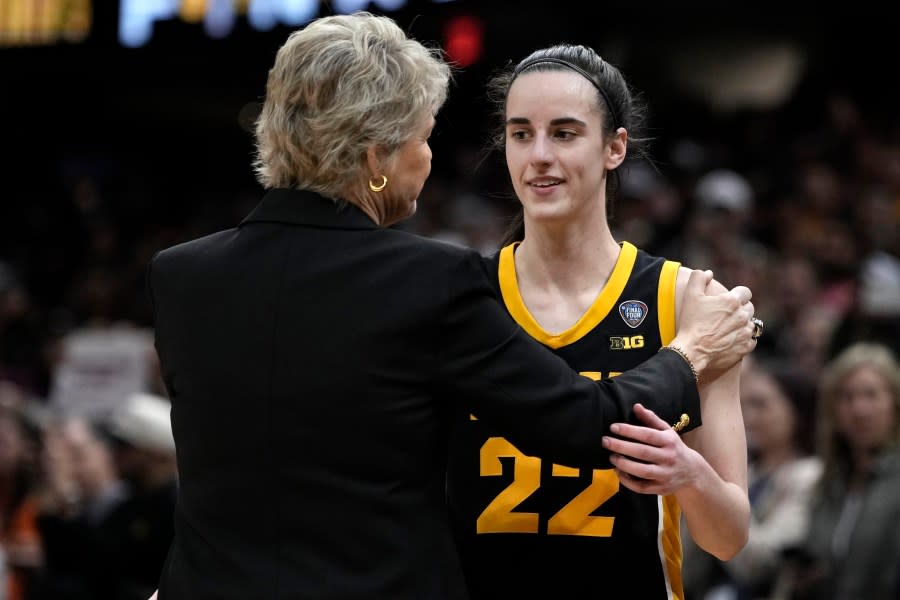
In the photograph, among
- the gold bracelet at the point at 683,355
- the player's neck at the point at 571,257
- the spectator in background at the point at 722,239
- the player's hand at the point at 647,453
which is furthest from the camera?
the spectator in background at the point at 722,239

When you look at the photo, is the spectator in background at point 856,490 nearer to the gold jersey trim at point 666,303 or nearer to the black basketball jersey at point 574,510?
the black basketball jersey at point 574,510

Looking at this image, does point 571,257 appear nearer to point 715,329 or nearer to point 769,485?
point 715,329

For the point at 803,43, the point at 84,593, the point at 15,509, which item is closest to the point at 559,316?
the point at 84,593

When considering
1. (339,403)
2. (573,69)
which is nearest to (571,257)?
(573,69)

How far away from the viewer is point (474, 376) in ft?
8.40

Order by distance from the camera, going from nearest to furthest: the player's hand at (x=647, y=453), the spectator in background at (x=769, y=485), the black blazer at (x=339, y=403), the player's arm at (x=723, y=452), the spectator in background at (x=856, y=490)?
1. the black blazer at (x=339, y=403)
2. the player's hand at (x=647, y=453)
3. the player's arm at (x=723, y=452)
4. the spectator in background at (x=856, y=490)
5. the spectator in background at (x=769, y=485)

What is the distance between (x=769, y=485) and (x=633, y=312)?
8.57 ft

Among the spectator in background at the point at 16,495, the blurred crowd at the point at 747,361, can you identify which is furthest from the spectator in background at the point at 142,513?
the spectator in background at the point at 16,495

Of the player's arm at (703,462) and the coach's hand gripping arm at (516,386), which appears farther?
the player's arm at (703,462)

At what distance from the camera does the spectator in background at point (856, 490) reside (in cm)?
509

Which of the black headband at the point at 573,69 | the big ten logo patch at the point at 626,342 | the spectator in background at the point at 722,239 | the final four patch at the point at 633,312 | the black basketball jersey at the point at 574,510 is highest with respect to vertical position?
the black headband at the point at 573,69

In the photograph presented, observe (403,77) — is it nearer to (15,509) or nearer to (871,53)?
(15,509)

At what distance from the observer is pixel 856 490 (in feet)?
17.4

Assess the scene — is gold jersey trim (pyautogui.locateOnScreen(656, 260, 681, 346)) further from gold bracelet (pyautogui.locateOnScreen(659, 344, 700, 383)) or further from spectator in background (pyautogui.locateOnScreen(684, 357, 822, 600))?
spectator in background (pyautogui.locateOnScreen(684, 357, 822, 600))
